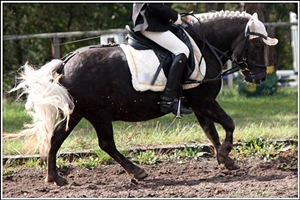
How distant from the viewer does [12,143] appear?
10.4 meters

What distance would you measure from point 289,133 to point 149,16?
301 cm

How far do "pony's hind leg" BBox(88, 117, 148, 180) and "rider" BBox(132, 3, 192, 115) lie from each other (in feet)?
2.09

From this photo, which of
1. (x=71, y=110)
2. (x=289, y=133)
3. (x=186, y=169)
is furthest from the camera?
(x=289, y=133)

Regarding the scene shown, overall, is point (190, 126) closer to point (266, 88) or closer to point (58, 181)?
point (58, 181)

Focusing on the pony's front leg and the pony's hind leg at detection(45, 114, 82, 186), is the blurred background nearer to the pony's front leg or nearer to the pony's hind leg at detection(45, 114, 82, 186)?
the pony's hind leg at detection(45, 114, 82, 186)

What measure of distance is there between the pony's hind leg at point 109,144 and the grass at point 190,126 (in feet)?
3.84

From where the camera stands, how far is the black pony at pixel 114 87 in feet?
26.4

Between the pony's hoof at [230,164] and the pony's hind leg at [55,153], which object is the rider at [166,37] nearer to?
the pony's hoof at [230,164]

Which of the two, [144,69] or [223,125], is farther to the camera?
[223,125]

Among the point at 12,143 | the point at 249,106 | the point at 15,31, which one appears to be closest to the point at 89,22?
the point at 15,31

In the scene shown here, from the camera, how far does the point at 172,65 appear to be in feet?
26.5

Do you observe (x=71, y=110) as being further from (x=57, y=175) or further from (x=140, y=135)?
(x=140, y=135)

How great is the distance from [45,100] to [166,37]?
1470 millimetres

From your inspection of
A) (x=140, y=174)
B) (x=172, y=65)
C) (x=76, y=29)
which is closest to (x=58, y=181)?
(x=140, y=174)
